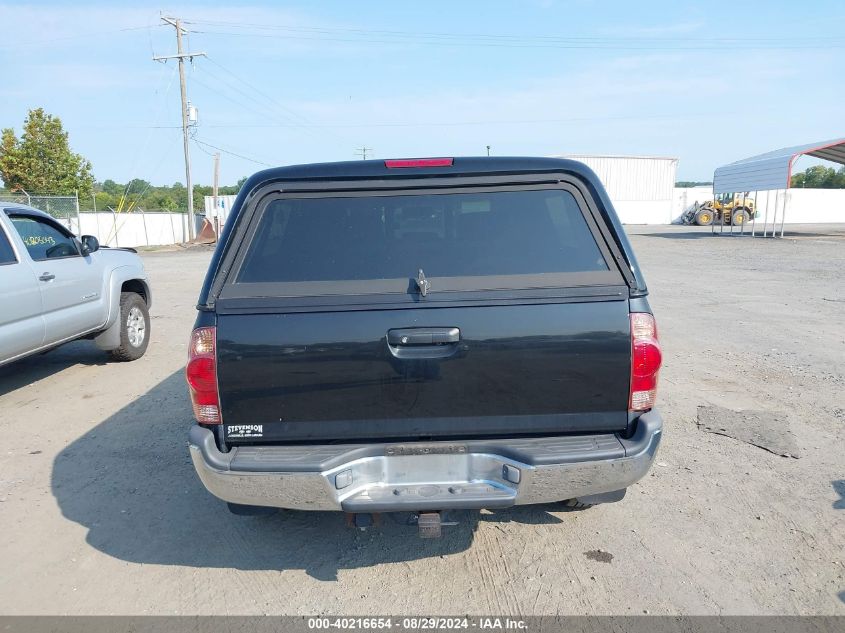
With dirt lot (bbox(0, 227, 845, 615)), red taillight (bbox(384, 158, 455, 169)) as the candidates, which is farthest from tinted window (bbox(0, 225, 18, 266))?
red taillight (bbox(384, 158, 455, 169))

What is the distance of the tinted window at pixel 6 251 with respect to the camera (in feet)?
18.5

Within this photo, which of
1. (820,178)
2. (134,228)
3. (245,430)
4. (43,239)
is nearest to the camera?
(245,430)

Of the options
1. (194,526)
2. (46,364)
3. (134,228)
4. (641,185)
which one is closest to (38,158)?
(134,228)

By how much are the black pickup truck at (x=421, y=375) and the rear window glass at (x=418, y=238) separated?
0.01 m

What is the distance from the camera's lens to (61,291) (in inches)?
247

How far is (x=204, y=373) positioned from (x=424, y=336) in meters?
1.01

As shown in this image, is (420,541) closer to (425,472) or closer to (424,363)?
(425,472)

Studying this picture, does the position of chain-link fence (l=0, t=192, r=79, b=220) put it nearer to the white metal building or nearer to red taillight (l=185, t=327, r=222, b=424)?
red taillight (l=185, t=327, r=222, b=424)

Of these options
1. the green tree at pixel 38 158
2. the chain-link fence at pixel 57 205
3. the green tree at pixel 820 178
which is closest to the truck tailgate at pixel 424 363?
the chain-link fence at pixel 57 205

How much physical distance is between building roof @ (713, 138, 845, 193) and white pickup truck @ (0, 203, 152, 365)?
27924 mm

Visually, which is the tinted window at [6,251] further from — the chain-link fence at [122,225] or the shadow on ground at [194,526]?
the chain-link fence at [122,225]

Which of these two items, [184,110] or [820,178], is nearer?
[184,110]

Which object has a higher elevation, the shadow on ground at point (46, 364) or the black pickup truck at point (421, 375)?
the black pickup truck at point (421, 375)

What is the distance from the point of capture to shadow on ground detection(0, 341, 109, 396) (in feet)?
22.5
